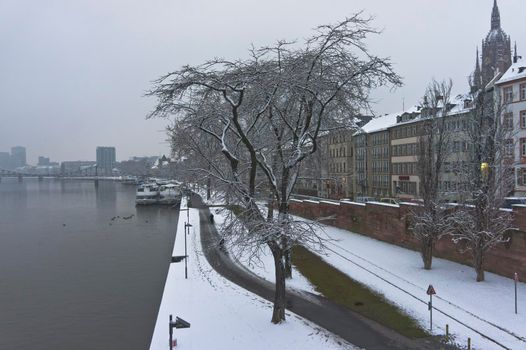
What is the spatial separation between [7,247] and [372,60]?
148 feet

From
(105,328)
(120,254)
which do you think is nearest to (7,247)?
(120,254)

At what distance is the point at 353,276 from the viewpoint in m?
28.0

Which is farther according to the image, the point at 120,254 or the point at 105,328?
the point at 120,254

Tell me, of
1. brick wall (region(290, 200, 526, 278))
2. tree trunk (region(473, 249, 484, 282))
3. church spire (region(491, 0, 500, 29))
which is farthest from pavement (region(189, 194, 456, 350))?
church spire (region(491, 0, 500, 29))

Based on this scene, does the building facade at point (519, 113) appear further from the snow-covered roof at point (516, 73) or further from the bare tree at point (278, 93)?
the bare tree at point (278, 93)

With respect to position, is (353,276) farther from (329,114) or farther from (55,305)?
(55,305)

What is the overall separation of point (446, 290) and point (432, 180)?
7.71 meters

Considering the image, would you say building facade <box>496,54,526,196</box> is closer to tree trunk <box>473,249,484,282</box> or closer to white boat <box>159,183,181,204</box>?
tree trunk <box>473,249,484,282</box>

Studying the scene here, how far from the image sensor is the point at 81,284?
3347cm

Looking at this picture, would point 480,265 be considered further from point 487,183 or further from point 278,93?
point 278,93

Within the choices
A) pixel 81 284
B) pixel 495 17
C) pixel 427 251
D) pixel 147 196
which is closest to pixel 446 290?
pixel 427 251

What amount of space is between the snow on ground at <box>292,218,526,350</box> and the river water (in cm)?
1177

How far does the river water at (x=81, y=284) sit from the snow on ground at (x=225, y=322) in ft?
6.85

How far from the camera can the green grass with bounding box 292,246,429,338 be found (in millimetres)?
19312
